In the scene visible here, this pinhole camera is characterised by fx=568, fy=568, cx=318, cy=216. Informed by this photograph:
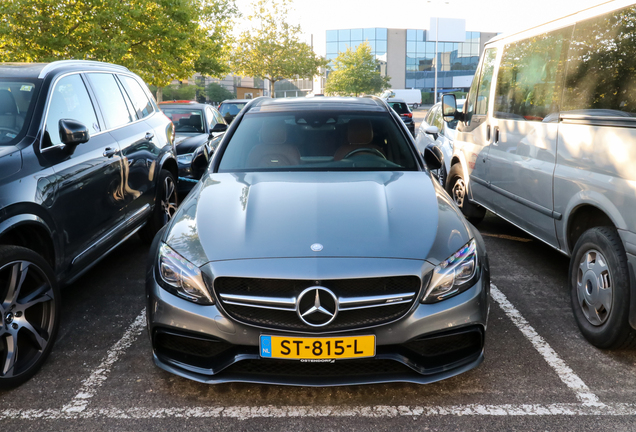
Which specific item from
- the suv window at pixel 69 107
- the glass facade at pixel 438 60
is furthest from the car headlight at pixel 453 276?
the glass facade at pixel 438 60

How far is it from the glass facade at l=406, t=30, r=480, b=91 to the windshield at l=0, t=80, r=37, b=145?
72497mm

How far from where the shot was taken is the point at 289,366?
2.73 meters

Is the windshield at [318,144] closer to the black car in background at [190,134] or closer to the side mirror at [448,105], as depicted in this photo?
the side mirror at [448,105]

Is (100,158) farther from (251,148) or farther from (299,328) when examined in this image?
(299,328)

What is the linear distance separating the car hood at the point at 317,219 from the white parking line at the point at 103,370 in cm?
92

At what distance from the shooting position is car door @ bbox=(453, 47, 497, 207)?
5746 mm

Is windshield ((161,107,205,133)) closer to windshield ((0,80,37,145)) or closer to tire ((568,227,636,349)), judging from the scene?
windshield ((0,80,37,145))

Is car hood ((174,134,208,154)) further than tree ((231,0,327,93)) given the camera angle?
No

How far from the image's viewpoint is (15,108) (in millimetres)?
3734

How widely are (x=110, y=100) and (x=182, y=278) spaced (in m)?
2.80

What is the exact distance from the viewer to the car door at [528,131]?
4.16 metres

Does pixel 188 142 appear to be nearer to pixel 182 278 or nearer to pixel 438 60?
pixel 182 278

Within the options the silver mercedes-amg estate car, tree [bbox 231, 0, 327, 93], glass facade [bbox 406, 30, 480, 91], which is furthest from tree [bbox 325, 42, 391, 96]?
the silver mercedes-amg estate car

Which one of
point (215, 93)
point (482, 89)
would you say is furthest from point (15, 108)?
point (215, 93)
